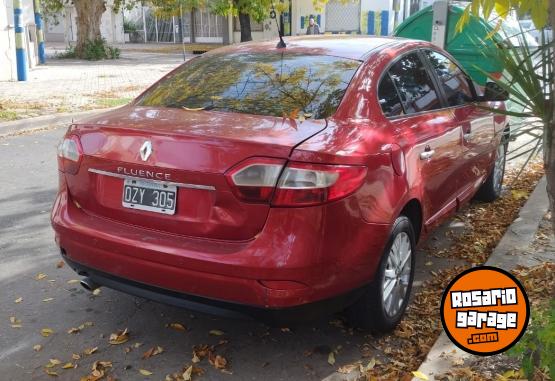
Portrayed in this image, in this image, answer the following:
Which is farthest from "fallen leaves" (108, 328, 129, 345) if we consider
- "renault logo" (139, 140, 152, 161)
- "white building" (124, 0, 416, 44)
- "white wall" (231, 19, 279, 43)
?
"white wall" (231, 19, 279, 43)

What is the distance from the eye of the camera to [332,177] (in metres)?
2.80

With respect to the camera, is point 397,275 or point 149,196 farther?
point 397,275

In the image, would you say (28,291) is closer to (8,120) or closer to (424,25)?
(8,120)

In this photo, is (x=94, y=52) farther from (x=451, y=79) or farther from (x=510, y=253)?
(x=510, y=253)

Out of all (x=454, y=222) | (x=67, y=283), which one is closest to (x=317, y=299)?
(x=67, y=283)

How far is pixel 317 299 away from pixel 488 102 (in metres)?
2.98

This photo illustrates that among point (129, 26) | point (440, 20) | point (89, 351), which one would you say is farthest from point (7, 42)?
point (129, 26)

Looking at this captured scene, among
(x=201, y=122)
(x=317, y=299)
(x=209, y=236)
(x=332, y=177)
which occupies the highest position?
(x=201, y=122)

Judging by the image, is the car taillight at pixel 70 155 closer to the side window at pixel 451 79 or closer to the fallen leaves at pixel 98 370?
the fallen leaves at pixel 98 370

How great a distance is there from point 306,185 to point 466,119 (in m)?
2.19

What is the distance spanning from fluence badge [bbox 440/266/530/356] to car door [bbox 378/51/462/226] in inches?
52.1

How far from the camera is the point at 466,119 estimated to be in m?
4.47

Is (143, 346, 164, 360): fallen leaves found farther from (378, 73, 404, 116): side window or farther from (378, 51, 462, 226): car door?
(378, 73, 404, 116): side window

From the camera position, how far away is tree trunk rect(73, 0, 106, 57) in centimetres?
2241
